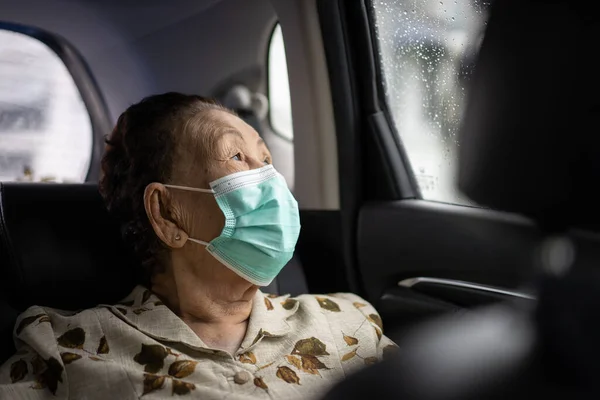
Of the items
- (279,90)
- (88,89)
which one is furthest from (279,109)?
(88,89)

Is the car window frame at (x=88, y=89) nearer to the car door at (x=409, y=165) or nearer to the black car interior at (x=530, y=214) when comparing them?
the car door at (x=409, y=165)

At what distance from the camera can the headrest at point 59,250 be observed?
1.61 meters

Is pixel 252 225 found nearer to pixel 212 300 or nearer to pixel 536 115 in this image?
pixel 212 300

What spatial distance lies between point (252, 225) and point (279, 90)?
0.83m

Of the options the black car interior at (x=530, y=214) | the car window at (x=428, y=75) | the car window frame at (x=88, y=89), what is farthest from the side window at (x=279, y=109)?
the black car interior at (x=530, y=214)

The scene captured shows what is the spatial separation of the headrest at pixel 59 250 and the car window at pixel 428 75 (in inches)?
35.8

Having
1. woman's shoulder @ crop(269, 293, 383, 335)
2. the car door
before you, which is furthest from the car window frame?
the car door

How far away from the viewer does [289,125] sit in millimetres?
2365

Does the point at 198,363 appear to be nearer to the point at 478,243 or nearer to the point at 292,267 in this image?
the point at 292,267

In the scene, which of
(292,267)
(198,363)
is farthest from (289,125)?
(198,363)

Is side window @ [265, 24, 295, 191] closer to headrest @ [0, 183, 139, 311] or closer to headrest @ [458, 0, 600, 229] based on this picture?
headrest @ [0, 183, 139, 311]

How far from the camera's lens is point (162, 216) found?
1653 mm

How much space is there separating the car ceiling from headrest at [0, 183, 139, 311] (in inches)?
14.5

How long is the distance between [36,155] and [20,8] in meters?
0.39
